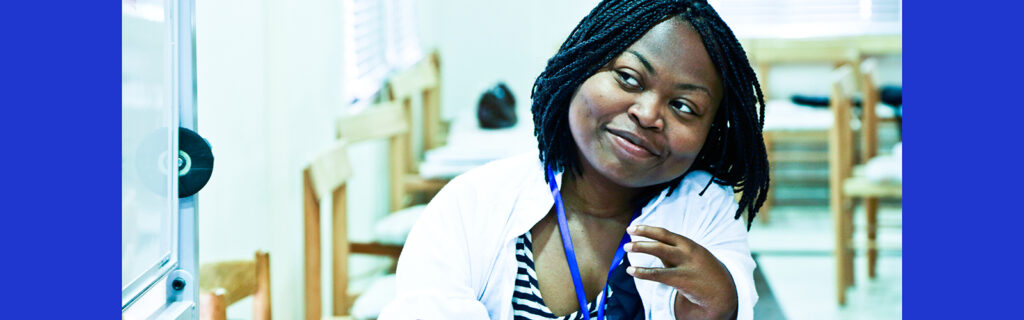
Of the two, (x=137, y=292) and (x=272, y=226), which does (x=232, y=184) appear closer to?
(x=272, y=226)

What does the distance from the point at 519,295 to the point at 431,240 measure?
4.7 inches

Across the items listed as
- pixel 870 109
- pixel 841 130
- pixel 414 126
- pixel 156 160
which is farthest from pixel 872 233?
pixel 156 160

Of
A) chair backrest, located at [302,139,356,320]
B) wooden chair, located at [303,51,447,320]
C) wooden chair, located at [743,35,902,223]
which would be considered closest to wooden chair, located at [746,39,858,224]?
wooden chair, located at [743,35,902,223]

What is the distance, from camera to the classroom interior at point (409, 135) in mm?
2076

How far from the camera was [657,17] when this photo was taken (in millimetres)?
1065

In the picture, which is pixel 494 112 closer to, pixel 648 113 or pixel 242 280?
pixel 242 280

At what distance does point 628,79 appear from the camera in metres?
1.07

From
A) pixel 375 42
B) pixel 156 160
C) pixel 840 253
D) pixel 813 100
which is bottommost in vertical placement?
pixel 840 253

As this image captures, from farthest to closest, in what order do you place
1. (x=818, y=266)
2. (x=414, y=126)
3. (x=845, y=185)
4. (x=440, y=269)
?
(x=414, y=126)
(x=818, y=266)
(x=845, y=185)
(x=440, y=269)

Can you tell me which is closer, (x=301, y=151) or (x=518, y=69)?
(x=301, y=151)

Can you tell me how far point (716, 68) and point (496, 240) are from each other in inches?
11.9

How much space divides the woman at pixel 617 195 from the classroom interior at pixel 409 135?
22cm
